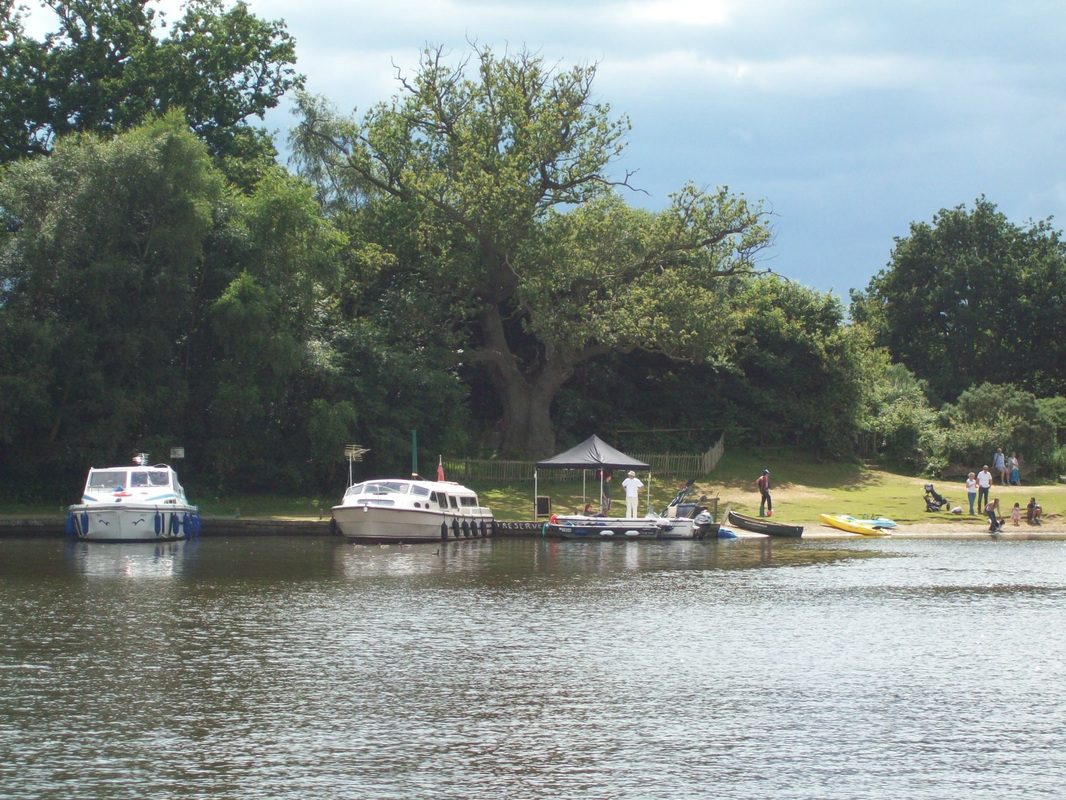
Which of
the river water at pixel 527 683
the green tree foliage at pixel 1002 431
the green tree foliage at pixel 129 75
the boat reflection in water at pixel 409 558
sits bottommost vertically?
the river water at pixel 527 683

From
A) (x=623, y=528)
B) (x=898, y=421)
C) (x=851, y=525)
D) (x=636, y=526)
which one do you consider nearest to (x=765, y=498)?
(x=851, y=525)

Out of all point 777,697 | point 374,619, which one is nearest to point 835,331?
point 374,619

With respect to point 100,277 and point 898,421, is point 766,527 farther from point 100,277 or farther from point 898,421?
point 100,277

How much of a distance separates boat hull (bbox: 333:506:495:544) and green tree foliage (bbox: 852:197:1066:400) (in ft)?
152

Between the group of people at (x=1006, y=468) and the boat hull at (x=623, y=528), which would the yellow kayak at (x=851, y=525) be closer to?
the boat hull at (x=623, y=528)

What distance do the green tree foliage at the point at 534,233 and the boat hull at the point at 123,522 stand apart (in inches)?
704

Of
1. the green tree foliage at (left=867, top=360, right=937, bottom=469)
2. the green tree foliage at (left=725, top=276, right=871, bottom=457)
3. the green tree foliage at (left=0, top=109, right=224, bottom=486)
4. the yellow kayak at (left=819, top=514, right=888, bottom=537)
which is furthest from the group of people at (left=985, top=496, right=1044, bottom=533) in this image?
the green tree foliage at (left=0, top=109, right=224, bottom=486)

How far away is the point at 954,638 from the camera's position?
22250 mm

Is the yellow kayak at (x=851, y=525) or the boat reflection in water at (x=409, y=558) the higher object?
the yellow kayak at (x=851, y=525)

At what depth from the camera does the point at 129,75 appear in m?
58.8

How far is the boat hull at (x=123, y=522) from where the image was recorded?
129 ft

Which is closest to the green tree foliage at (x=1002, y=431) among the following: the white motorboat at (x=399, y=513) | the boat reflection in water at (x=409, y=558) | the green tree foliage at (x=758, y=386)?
the green tree foliage at (x=758, y=386)

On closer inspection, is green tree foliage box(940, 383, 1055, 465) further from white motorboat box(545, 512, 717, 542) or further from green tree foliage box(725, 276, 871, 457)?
white motorboat box(545, 512, 717, 542)

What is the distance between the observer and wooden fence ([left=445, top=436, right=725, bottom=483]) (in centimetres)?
5366
